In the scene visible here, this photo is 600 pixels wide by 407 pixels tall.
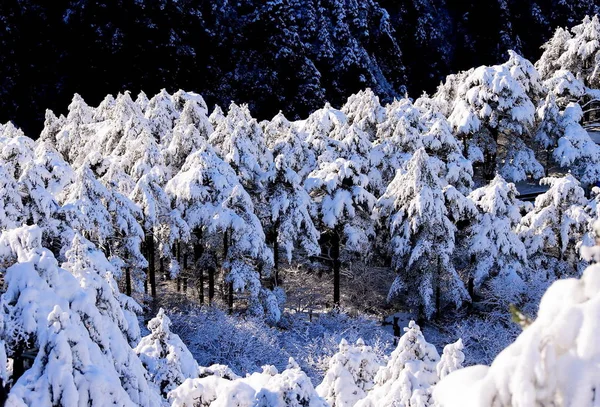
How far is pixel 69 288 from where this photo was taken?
9.93 meters

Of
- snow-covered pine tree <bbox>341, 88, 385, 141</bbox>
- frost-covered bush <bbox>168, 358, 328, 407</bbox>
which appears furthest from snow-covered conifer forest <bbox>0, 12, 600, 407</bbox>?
snow-covered pine tree <bbox>341, 88, 385, 141</bbox>

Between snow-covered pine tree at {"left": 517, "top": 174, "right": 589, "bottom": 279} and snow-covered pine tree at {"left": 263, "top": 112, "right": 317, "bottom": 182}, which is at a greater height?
snow-covered pine tree at {"left": 263, "top": 112, "right": 317, "bottom": 182}

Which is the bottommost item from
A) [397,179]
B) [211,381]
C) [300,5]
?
[211,381]

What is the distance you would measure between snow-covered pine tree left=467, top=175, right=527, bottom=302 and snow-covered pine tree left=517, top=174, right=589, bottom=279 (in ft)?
3.14

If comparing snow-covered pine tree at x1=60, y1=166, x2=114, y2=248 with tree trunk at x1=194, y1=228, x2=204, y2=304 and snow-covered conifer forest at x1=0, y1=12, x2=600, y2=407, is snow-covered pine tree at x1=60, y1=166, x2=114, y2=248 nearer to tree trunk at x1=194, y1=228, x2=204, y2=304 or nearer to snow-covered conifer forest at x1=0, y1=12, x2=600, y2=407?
snow-covered conifer forest at x1=0, y1=12, x2=600, y2=407

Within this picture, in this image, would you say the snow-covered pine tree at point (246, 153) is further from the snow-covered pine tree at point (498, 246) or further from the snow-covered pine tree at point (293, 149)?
the snow-covered pine tree at point (498, 246)

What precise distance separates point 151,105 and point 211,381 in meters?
30.4

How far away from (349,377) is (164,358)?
4.43m

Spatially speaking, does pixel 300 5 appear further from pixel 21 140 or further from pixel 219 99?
pixel 21 140

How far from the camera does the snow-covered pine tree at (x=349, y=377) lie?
15477 mm

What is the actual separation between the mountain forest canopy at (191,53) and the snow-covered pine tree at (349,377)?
62.9 metres

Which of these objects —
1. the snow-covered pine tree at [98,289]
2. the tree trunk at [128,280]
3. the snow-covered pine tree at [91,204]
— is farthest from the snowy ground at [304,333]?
the snow-covered pine tree at [98,289]

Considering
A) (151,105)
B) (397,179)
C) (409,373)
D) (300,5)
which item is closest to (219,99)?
(300,5)

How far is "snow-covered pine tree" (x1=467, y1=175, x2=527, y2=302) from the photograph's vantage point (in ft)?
94.3
